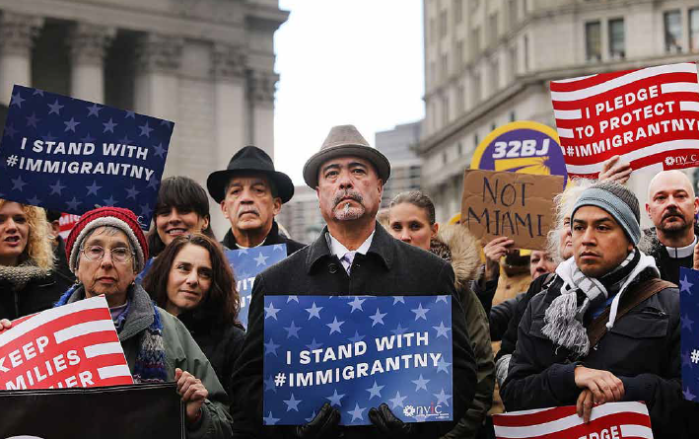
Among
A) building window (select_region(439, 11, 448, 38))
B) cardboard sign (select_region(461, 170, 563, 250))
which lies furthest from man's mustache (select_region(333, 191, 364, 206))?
building window (select_region(439, 11, 448, 38))

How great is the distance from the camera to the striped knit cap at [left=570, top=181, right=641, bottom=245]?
16.9ft

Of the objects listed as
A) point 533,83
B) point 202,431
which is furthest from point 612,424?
point 533,83

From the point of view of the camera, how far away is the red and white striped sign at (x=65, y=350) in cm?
462

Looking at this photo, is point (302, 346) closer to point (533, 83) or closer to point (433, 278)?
point (433, 278)

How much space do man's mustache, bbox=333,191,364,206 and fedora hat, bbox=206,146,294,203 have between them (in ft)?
8.05

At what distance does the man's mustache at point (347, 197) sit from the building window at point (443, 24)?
239 ft

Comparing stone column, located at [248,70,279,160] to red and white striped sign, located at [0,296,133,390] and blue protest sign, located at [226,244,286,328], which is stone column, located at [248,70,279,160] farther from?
red and white striped sign, located at [0,296,133,390]

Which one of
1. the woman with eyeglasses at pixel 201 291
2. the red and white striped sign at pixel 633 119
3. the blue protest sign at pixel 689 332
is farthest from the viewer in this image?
Answer: the red and white striped sign at pixel 633 119

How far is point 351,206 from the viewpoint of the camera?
5.29m

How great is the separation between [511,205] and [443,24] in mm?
70813

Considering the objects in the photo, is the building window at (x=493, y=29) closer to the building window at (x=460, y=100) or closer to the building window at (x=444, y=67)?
the building window at (x=460, y=100)

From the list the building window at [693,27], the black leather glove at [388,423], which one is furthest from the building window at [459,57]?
the black leather glove at [388,423]

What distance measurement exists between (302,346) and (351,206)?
2.57 ft

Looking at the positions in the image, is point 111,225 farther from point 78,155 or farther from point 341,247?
point 78,155
